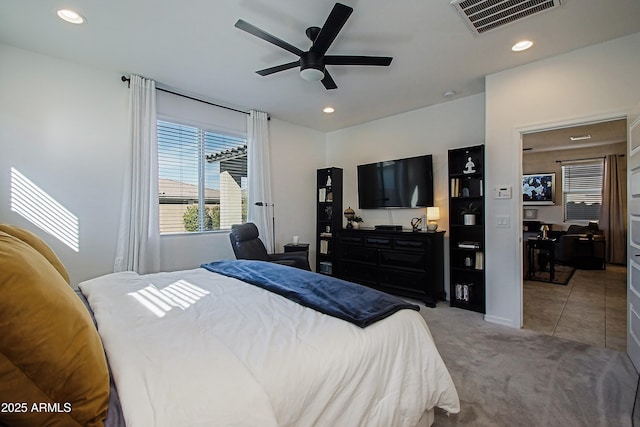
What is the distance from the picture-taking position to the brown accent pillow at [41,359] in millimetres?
668

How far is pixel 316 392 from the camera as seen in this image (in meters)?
1.02

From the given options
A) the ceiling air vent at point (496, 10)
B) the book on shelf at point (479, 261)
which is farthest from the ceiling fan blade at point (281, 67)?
the book on shelf at point (479, 261)

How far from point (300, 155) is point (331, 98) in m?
1.42

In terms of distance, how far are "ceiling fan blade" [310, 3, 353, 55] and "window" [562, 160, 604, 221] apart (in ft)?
24.5

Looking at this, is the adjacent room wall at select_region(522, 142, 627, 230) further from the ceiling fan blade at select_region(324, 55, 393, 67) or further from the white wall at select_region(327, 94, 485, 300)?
the ceiling fan blade at select_region(324, 55, 393, 67)

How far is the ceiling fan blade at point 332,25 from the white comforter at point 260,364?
1793 mm

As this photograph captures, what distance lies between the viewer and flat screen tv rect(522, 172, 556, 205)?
697 cm

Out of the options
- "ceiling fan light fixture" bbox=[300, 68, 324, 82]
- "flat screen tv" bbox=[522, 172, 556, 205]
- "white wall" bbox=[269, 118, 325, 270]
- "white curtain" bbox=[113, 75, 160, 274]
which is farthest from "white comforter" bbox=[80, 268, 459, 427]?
"flat screen tv" bbox=[522, 172, 556, 205]

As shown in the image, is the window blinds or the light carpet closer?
the light carpet

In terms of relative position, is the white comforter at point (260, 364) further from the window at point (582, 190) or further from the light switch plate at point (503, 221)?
the window at point (582, 190)

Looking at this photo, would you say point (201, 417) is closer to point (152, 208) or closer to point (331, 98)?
point (152, 208)

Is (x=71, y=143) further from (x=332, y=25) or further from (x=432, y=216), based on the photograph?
(x=432, y=216)

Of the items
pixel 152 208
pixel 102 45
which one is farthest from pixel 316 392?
pixel 102 45

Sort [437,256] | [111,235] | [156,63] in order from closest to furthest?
[156,63] → [111,235] → [437,256]
